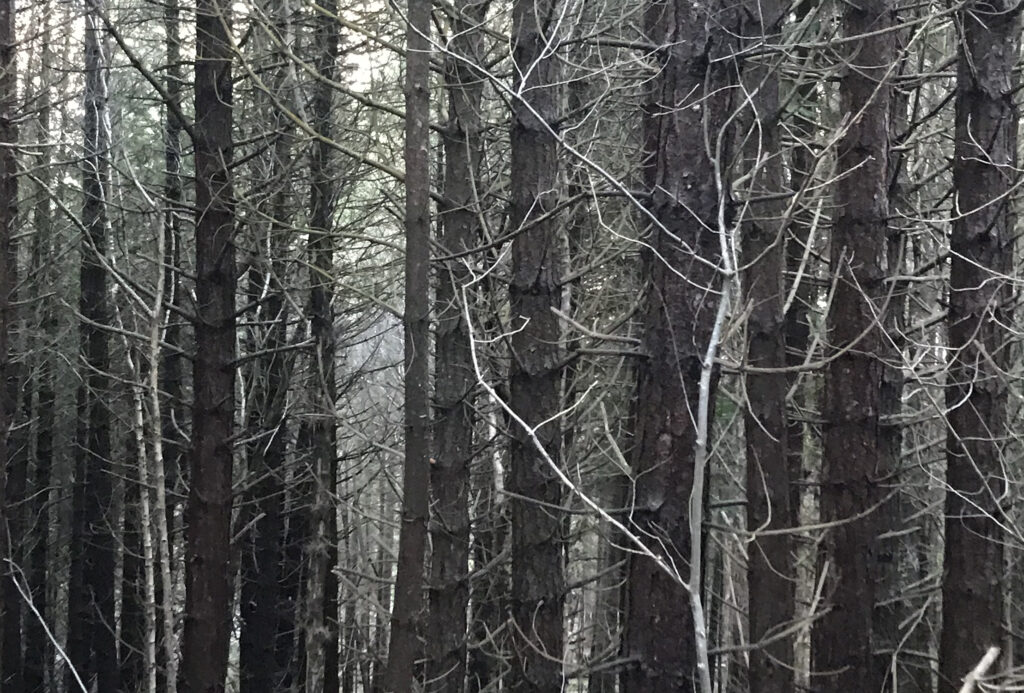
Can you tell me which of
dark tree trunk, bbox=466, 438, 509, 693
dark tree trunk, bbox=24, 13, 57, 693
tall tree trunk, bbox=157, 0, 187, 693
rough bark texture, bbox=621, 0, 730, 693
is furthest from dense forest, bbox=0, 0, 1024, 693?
dark tree trunk, bbox=24, 13, 57, 693

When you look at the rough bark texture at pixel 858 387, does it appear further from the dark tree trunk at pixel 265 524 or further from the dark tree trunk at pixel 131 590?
the dark tree trunk at pixel 131 590

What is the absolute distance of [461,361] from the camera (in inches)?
320

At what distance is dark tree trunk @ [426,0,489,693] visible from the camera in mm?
7766

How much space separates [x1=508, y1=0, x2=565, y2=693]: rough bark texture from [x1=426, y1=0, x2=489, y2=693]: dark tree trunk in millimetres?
1090

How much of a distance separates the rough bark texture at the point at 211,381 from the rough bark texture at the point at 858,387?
5044mm

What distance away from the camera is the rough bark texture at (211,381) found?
26.5 ft

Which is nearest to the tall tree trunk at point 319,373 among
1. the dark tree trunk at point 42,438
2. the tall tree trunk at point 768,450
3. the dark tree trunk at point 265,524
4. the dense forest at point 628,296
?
the dense forest at point 628,296

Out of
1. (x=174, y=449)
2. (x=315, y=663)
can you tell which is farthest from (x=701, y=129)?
(x=174, y=449)

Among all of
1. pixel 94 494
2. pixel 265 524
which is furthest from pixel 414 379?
pixel 94 494

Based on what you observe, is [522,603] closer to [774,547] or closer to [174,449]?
[774,547]

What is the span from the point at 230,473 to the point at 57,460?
→ 13.2 metres

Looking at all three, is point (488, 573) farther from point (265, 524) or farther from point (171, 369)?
point (265, 524)

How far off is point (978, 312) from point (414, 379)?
4.28 metres

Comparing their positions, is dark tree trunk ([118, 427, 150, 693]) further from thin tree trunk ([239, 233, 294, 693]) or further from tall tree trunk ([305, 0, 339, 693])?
tall tree trunk ([305, 0, 339, 693])
